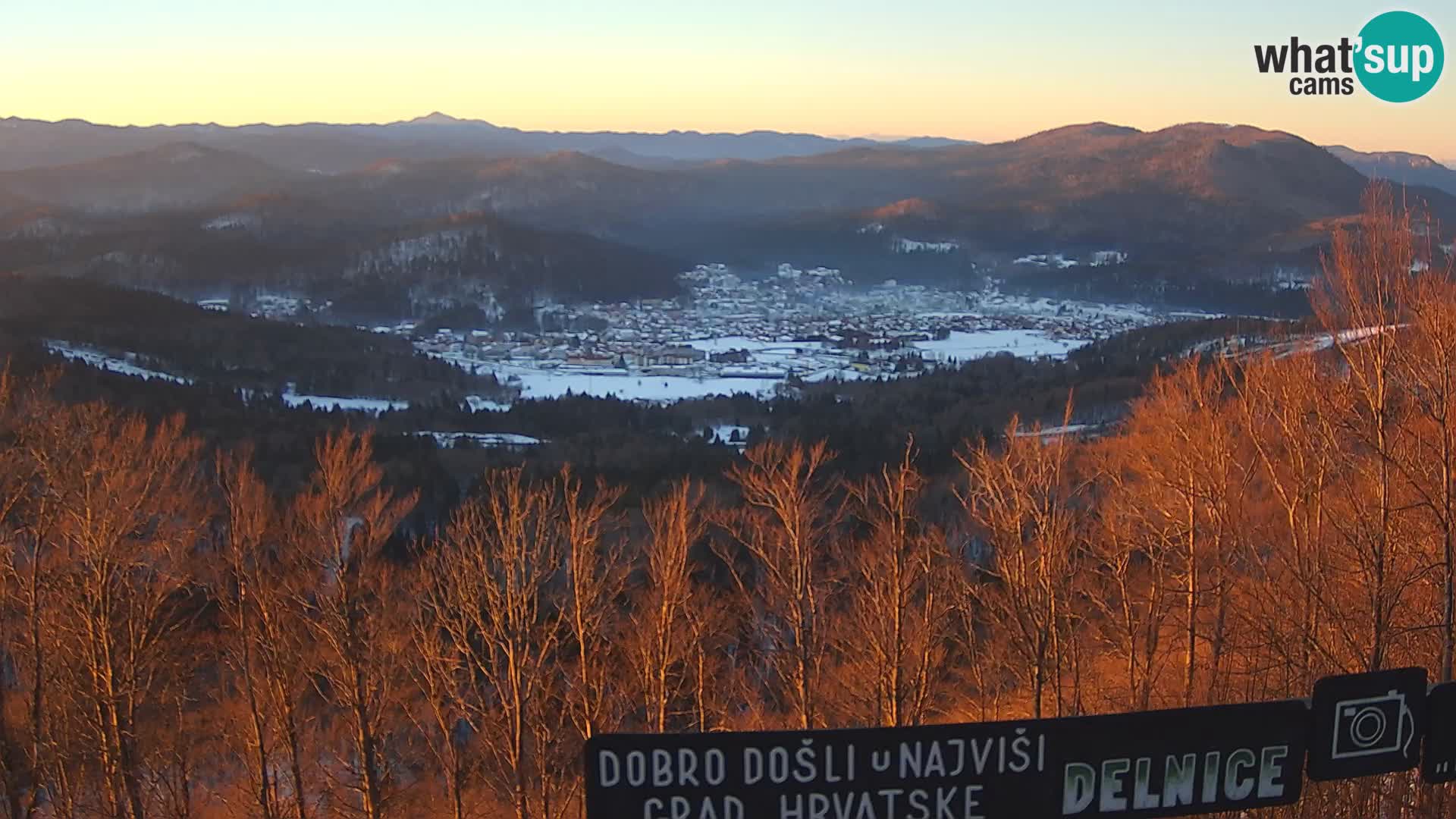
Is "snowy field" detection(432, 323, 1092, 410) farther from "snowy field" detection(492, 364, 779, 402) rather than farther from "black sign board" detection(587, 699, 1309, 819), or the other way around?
"black sign board" detection(587, 699, 1309, 819)

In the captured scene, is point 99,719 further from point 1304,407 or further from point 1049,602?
point 1304,407

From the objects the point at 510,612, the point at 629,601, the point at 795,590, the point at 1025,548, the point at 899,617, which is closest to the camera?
the point at 510,612

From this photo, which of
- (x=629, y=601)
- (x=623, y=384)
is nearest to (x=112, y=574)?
(x=629, y=601)

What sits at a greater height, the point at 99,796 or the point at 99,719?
the point at 99,719

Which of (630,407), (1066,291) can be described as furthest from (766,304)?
(630,407)

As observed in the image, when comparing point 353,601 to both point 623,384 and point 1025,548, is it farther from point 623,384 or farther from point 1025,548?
point 623,384

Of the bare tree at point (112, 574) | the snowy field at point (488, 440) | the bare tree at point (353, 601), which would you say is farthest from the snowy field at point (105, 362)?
the bare tree at point (353, 601)

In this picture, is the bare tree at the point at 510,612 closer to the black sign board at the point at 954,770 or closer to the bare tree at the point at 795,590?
the bare tree at the point at 795,590

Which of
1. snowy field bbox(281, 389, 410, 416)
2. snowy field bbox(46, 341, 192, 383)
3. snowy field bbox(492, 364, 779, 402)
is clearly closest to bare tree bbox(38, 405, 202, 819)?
snowy field bbox(46, 341, 192, 383)
